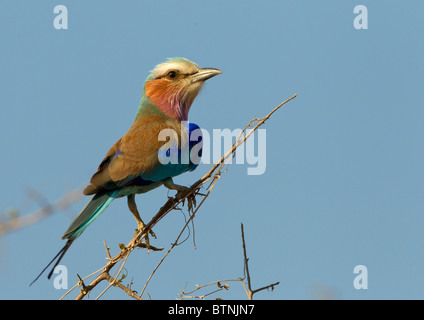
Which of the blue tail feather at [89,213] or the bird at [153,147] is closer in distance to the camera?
the blue tail feather at [89,213]

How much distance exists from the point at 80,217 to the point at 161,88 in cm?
206

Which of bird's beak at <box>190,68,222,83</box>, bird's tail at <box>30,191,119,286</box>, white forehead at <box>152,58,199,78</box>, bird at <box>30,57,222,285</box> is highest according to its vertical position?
white forehead at <box>152,58,199,78</box>

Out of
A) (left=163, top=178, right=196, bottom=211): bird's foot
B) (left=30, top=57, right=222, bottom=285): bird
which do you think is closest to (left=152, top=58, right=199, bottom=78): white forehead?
(left=30, top=57, right=222, bottom=285): bird

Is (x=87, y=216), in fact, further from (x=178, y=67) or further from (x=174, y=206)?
(x=178, y=67)

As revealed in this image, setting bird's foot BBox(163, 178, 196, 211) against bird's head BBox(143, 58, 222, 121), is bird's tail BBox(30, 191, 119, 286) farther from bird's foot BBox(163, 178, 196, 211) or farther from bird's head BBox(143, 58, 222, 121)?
bird's head BBox(143, 58, 222, 121)

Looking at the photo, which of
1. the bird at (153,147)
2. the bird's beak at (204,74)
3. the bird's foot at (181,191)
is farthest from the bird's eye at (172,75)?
the bird's foot at (181,191)

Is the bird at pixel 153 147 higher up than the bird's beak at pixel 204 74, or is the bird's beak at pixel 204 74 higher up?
the bird's beak at pixel 204 74

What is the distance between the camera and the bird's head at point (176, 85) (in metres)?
6.21

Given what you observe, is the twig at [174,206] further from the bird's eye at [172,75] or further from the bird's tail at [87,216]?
the bird's eye at [172,75]

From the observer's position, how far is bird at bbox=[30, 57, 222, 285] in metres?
5.00

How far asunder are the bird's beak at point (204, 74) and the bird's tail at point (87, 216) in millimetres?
1762
